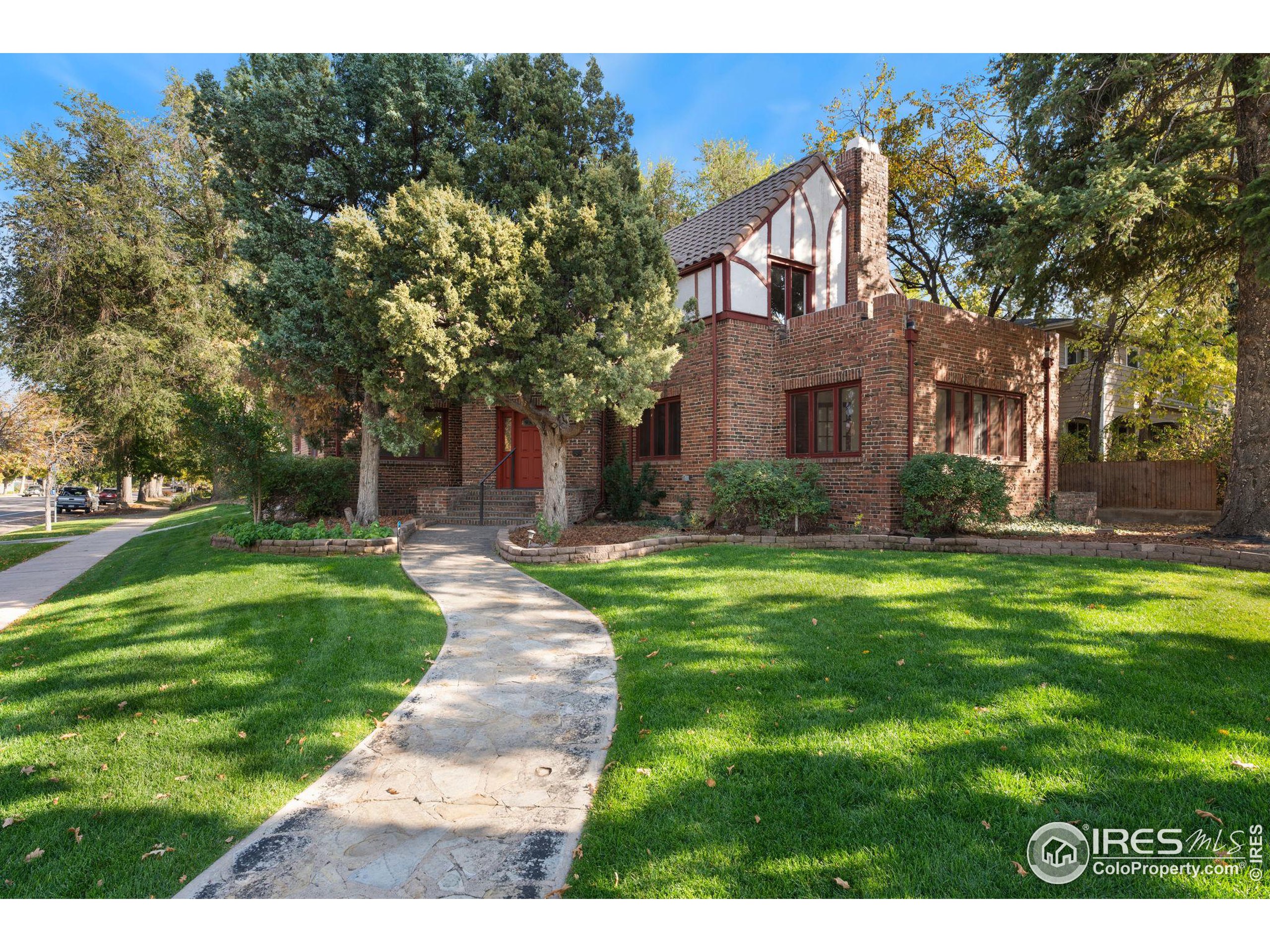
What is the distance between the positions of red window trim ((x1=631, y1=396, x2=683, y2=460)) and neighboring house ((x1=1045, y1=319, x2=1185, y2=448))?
13.0 metres

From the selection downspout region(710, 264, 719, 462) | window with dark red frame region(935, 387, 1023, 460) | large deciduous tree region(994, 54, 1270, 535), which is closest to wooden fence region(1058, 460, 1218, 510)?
window with dark red frame region(935, 387, 1023, 460)

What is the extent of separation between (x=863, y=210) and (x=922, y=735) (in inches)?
577

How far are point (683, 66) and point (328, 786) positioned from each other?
580 cm

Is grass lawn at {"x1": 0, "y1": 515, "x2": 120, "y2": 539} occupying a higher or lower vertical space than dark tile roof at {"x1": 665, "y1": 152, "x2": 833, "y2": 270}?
lower

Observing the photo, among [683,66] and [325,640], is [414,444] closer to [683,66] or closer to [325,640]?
[325,640]

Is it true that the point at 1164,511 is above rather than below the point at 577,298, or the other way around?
below

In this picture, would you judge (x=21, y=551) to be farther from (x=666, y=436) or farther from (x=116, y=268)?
(x=666, y=436)

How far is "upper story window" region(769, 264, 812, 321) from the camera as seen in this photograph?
13.7 metres

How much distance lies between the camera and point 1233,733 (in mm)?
3383

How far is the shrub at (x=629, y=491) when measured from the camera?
1396 cm

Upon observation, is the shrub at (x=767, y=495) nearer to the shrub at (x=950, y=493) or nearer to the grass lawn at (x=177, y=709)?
the shrub at (x=950, y=493)

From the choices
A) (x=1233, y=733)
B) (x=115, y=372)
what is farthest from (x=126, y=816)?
(x=115, y=372)

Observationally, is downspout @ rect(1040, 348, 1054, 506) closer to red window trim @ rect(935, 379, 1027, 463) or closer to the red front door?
red window trim @ rect(935, 379, 1027, 463)

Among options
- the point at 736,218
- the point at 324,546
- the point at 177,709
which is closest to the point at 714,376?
the point at 736,218
